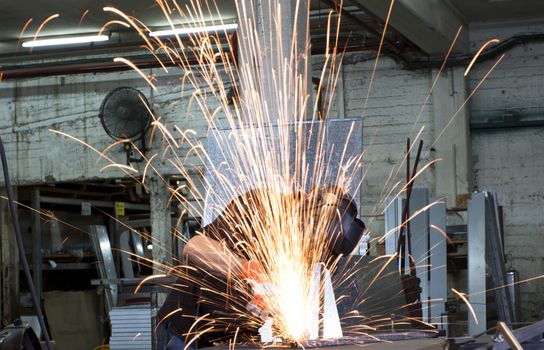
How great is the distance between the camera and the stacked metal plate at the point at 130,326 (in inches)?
242

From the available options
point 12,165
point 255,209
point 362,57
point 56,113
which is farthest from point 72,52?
point 255,209

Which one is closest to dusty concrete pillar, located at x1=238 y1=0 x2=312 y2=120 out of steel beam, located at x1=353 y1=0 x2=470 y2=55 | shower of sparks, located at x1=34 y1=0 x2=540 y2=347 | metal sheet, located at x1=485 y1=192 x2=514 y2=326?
shower of sparks, located at x1=34 y1=0 x2=540 y2=347

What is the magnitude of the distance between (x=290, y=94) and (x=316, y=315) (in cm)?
239

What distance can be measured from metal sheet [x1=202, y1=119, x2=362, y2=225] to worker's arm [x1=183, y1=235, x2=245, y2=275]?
65cm

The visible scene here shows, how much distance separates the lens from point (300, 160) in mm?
4656

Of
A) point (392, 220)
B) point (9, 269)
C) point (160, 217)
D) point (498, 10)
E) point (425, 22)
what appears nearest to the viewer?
point (392, 220)

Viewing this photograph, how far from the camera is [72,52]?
9805mm

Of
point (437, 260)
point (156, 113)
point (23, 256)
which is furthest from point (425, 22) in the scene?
point (23, 256)

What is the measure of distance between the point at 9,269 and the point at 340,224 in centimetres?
703

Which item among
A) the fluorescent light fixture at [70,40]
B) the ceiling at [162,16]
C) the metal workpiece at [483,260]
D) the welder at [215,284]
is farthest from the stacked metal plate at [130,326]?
the fluorescent light fixture at [70,40]

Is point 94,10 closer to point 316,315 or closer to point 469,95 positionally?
point 469,95

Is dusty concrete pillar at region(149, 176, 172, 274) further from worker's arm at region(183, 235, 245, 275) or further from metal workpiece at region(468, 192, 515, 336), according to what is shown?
worker's arm at region(183, 235, 245, 275)

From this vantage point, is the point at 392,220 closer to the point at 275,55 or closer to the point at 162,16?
the point at 275,55

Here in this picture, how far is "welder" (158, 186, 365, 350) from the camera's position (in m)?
3.50
